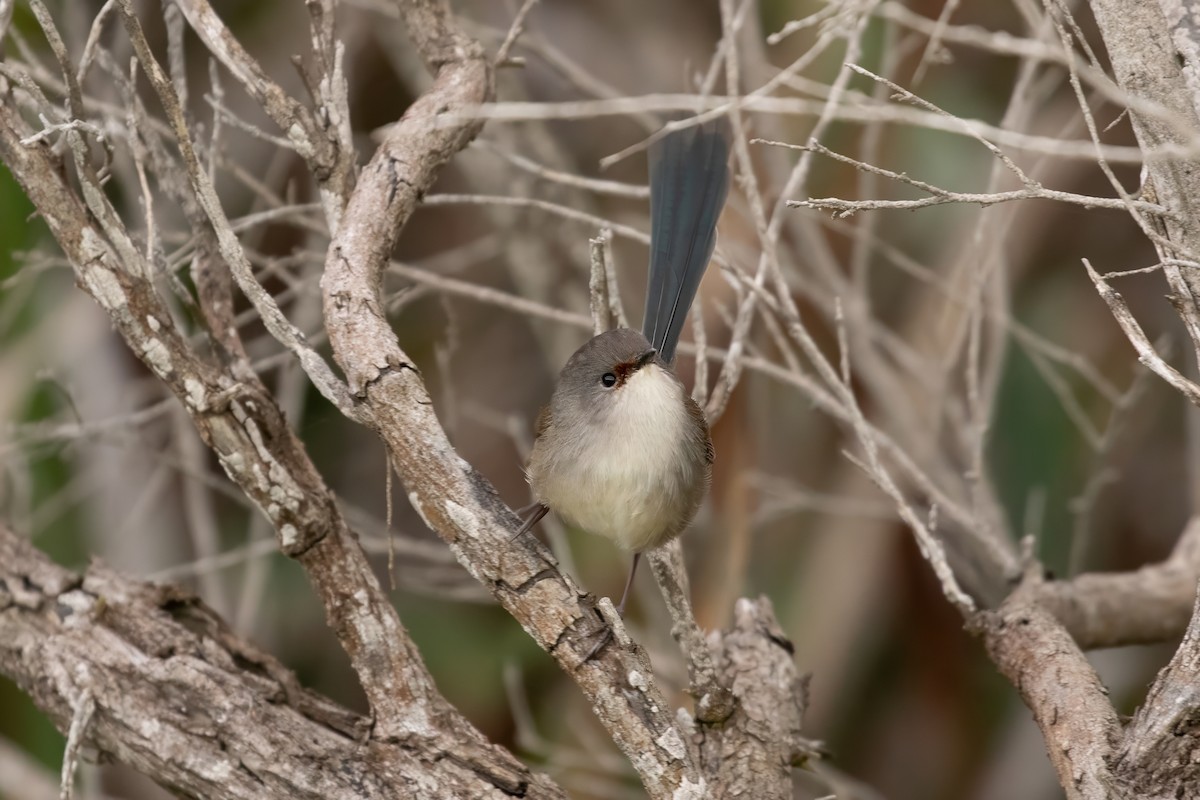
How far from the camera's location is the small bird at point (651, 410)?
9.78ft

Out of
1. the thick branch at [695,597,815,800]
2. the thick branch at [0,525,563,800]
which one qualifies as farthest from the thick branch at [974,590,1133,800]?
the thick branch at [0,525,563,800]

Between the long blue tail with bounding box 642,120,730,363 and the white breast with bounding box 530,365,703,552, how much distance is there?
0.85 ft

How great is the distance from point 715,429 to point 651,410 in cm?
178

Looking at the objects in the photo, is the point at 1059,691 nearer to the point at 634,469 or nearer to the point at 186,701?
the point at 634,469

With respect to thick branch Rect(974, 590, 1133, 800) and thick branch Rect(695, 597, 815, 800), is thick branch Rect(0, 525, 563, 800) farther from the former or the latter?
thick branch Rect(974, 590, 1133, 800)

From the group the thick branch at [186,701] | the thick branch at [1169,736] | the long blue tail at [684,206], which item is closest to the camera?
the thick branch at [1169,736]

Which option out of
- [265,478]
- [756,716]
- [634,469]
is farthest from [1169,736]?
[265,478]

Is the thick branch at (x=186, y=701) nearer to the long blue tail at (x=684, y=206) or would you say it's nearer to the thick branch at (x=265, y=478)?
the thick branch at (x=265, y=478)

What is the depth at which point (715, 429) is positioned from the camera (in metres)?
4.79

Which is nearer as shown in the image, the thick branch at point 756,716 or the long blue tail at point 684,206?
the thick branch at point 756,716

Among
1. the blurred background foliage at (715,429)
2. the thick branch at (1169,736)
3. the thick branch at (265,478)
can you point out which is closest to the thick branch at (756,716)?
the thick branch at (265,478)

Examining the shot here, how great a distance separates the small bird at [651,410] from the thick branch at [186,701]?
2.09 ft

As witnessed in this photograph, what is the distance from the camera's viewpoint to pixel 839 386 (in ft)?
9.93

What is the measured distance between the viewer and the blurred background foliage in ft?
16.0
